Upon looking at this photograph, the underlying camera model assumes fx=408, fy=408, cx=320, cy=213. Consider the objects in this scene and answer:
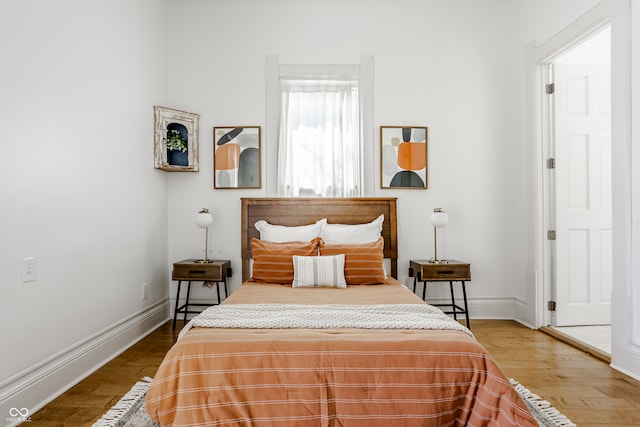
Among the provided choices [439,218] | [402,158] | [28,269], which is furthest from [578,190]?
[28,269]

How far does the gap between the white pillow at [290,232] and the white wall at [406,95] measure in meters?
0.50

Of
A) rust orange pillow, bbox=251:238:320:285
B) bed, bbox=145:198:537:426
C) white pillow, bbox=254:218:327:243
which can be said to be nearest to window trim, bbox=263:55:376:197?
white pillow, bbox=254:218:327:243

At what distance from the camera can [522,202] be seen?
13.6ft

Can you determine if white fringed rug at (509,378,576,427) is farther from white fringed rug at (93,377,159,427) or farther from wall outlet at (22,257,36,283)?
wall outlet at (22,257,36,283)

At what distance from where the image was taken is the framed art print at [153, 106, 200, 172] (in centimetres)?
388

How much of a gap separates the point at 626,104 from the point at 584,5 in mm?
987

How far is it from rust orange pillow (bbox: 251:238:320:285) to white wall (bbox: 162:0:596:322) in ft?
2.73

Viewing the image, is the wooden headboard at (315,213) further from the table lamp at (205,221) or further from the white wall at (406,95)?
the table lamp at (205,221)

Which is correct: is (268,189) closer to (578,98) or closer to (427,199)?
(427,199)

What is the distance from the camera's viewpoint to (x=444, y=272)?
3766mm

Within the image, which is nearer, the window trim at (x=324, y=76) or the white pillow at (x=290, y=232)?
the white pillow at (x=290, y=232)

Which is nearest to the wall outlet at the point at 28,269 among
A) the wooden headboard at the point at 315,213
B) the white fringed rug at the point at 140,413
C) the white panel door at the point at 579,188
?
the white fringed rug at the point at 140,413

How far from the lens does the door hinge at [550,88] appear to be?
3809 mm

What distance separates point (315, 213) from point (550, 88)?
8.24ft
